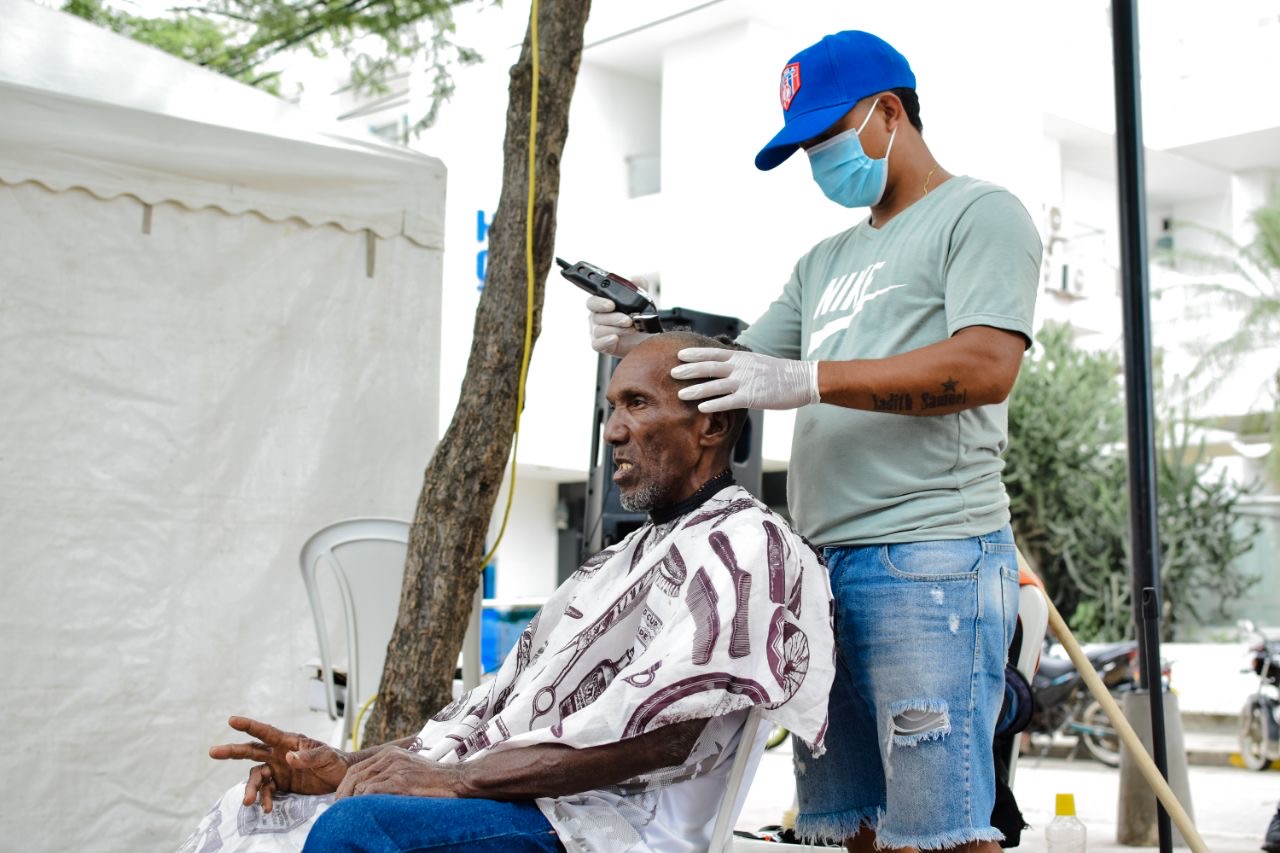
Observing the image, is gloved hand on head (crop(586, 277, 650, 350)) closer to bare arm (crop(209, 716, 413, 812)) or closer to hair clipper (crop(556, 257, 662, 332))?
hair clipper (crop(556, 257, 662, 332))

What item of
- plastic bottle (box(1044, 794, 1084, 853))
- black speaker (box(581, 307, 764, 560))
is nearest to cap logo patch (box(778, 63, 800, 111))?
black speaker (box(581, 307, 764, 560))

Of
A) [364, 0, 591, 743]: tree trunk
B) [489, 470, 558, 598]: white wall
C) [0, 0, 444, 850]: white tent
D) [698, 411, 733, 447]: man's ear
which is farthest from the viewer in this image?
[489, 470, 558, 598]: white wall

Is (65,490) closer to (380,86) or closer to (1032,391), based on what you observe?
(380,86)

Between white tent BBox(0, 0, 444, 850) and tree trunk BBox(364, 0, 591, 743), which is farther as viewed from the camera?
white tent BBox(0, 0, 444, 850)

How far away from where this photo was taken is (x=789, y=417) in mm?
14828

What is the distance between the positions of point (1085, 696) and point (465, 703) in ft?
28.7

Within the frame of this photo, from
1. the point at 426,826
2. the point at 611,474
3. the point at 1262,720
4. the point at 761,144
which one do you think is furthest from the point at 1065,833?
the point at 761,144

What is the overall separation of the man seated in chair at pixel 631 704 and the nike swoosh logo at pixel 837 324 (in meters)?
0.23

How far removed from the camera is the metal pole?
434 centimetres

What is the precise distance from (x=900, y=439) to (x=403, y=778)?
3.06 feet

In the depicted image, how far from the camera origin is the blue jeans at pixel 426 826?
1683 mm

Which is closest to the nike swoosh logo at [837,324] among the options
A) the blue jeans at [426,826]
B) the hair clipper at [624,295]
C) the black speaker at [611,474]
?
the hair clipper at [624,295]

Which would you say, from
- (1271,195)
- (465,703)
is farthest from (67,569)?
(1271,195)

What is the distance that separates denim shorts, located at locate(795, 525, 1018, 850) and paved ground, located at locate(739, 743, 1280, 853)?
9.29 ft
